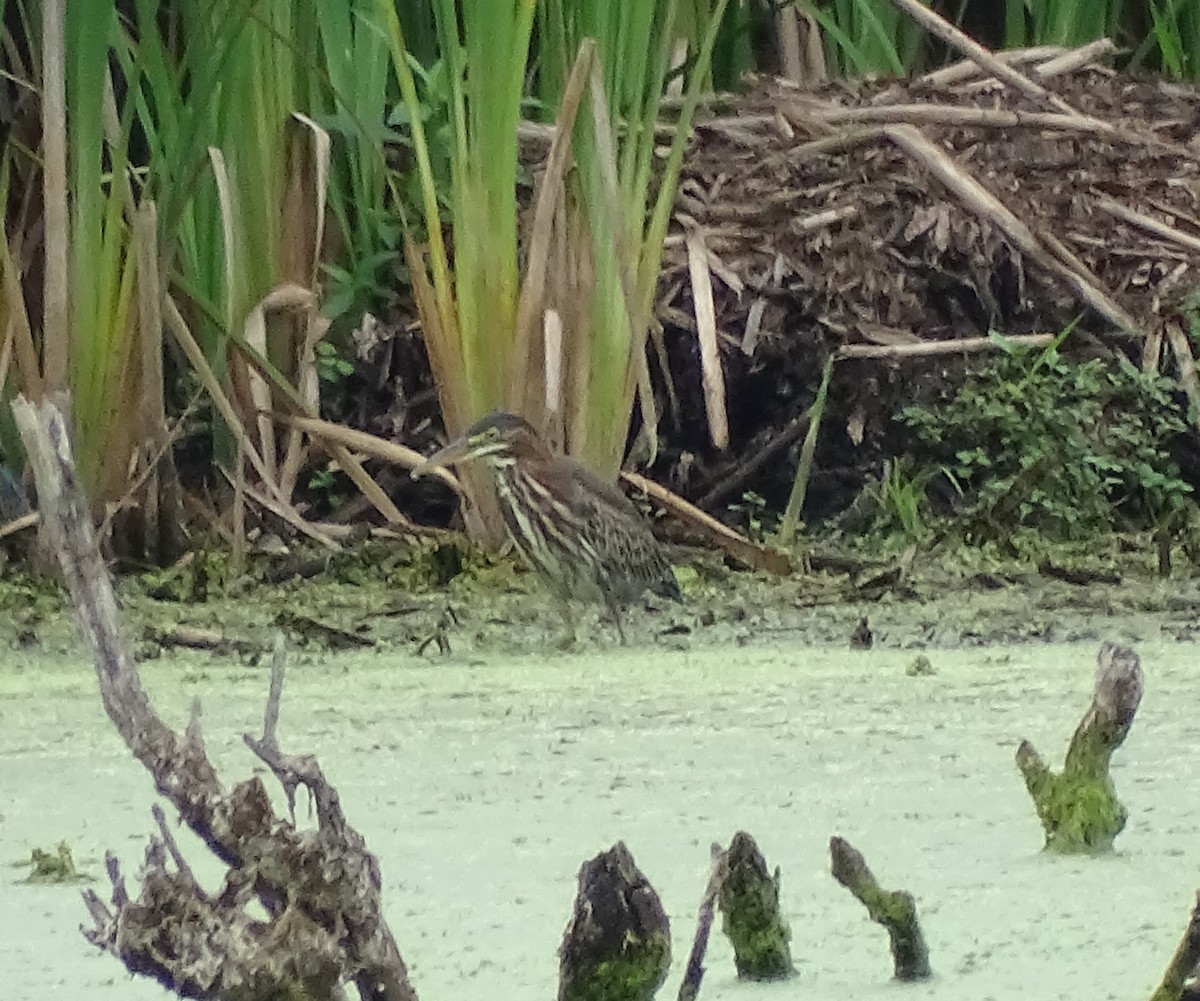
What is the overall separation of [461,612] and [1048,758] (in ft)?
4.33

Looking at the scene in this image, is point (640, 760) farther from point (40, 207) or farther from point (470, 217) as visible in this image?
point (40, 207)

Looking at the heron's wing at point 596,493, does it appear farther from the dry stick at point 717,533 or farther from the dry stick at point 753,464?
the dry stick at point 753,464

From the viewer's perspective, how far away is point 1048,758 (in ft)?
6.77

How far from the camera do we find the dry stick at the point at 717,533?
11.5 ft

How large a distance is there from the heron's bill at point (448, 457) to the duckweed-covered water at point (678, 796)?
547 millimetres

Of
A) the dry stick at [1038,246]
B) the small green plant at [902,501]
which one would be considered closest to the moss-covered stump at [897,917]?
the small green plant at [902,501]

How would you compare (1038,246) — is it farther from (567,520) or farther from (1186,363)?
(567,520)

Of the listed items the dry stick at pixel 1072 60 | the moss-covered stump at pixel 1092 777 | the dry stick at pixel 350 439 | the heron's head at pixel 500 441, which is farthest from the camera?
the dry stick at pixel 1072 60

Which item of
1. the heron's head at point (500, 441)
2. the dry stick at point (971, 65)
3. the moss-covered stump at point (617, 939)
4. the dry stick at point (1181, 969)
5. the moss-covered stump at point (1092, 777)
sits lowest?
the heron's head at point (500, 441)

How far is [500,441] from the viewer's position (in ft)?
11.0

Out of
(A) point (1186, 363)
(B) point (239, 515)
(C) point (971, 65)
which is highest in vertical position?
(C) point (971, 65)

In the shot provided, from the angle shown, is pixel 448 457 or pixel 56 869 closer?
pixel 56 869

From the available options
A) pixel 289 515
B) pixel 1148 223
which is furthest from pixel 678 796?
pixel 1148 223

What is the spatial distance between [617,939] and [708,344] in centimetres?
273
